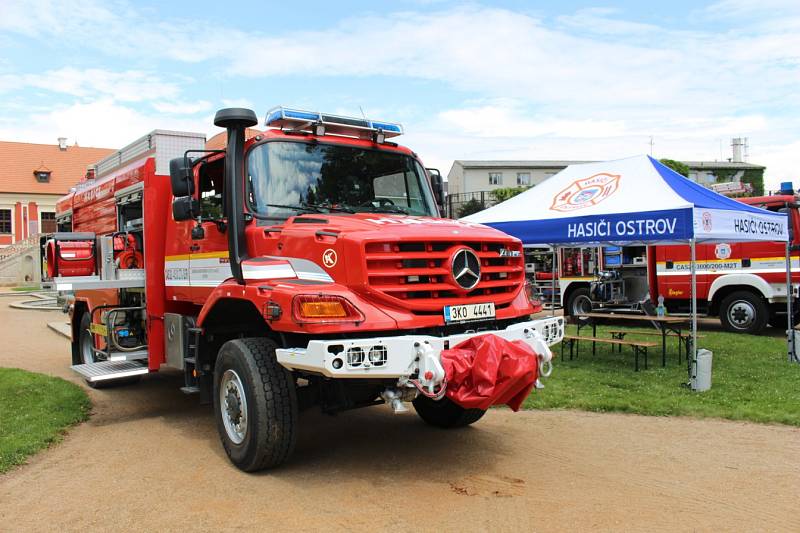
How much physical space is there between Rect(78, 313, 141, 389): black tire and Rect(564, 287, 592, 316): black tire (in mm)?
11054

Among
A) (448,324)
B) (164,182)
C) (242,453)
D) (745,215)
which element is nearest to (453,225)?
(448,324)

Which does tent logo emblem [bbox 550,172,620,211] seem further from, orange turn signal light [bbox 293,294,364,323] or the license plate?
orange turn signal light [bbox 293,294,364,323]

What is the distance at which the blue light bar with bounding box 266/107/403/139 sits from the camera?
18.8 feet

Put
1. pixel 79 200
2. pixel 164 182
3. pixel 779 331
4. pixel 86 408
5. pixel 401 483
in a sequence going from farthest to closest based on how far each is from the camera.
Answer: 1. pixel 779 331
2. pixel 79 200
3. pixel 86 408
4. pixel 164 182
5. pixel 401 483

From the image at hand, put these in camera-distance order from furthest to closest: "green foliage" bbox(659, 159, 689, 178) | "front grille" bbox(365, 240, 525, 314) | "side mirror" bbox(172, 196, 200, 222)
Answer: "green foliage" bbox(659, 159, 689, 178) → "side mirror" bbox(172, 196, 200, 222) → "front grille" bbox(365, 240, 525, 314)

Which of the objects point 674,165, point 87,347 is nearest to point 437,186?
point 87,347

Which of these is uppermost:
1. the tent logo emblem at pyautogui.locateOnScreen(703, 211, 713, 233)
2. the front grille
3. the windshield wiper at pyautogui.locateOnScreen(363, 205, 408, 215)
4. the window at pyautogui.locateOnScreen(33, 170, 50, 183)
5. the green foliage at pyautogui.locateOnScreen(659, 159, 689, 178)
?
the window at pyautogui.locateOnScreen(33, 170, 50, 183)

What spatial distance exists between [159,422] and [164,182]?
8.07ft

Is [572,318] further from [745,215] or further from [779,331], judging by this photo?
[745,215]

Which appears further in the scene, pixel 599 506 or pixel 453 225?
pixel 453 225

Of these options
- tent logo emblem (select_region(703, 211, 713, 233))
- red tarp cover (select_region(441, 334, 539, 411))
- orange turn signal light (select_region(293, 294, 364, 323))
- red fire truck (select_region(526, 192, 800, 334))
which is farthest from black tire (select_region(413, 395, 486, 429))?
red fire truck (select_region(526, 192, 800, 334))

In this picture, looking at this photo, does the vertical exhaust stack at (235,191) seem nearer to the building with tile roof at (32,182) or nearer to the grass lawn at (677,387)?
the grass lawn at (677,387)

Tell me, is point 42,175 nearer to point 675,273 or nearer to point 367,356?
point 675,273

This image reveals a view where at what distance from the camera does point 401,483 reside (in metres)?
4.89
